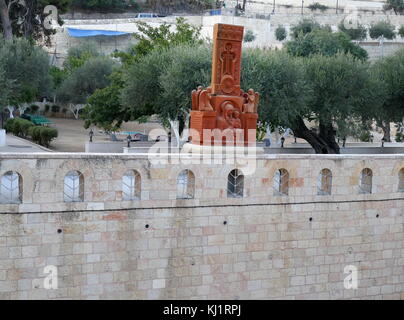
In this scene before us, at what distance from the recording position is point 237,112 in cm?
1458

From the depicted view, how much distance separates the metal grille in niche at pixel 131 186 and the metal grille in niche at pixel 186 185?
0.81 metres

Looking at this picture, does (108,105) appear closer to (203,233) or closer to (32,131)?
(32,131)

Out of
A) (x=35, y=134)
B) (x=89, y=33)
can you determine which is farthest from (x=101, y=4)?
(x=35, y=134)

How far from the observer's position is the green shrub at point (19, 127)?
35344mm

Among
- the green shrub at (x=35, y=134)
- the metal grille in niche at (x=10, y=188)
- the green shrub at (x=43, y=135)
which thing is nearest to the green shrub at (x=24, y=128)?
the green shrub at (x=35, y=134)

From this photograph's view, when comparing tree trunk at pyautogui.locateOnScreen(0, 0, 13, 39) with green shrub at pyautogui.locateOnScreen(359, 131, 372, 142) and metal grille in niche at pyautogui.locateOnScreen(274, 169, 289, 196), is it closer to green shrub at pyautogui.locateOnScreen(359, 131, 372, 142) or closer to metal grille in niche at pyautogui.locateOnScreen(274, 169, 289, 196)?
green shrub at pyautogui.locateOnScreen(359, 131, 372, 142)

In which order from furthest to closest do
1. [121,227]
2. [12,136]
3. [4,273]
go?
[12,136] < [121,227] < [4,273]

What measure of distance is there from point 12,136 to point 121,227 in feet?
76.8

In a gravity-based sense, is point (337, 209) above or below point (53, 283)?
above

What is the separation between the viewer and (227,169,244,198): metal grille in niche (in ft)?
45.0

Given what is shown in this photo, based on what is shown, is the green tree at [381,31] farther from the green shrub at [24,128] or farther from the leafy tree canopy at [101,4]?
the green shrub at [24,128]

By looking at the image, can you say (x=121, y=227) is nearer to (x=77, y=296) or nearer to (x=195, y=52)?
(x=77, y=296)

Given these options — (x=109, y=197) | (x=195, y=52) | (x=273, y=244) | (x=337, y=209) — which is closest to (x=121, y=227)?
(x=109, y=197)

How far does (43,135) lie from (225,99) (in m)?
19.4
